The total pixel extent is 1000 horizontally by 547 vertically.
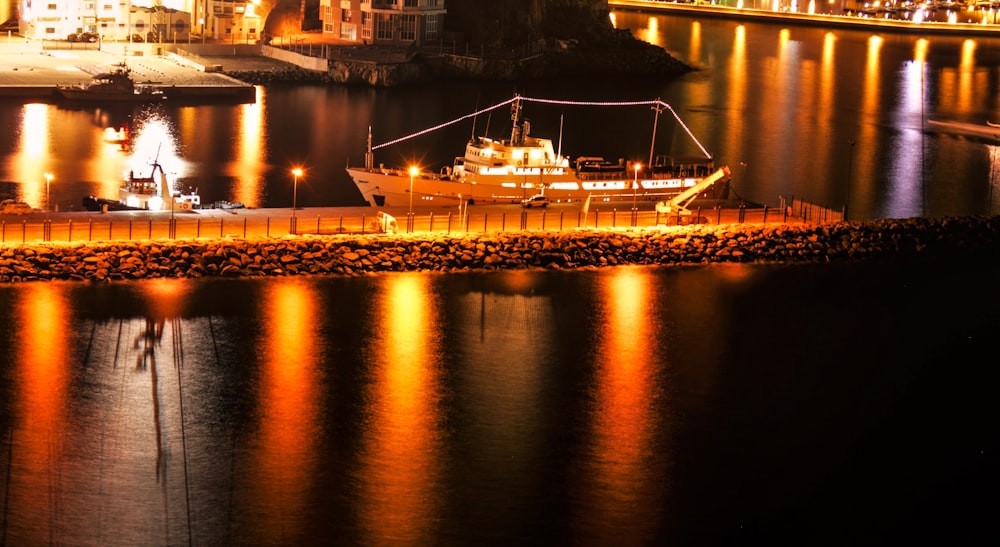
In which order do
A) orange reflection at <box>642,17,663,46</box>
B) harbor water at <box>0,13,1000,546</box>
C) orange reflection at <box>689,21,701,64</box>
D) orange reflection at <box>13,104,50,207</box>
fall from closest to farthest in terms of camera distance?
harbor water at <box>0,13,1000,546</box>, orange reflection at <box>13,104,50,207</box>, orange reflection at <box>689,21,701,64</box>, orange reflection at <box>642,17,663,46</box>

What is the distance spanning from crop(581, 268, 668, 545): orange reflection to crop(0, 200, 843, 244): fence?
1.09 meters

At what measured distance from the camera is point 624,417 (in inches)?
471

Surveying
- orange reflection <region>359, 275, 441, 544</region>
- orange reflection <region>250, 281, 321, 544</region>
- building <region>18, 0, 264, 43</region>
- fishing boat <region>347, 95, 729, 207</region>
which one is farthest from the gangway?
building <region>18, 0, 264, 43</region>

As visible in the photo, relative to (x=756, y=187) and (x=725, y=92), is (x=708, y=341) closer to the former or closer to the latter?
(x=756, y=187)

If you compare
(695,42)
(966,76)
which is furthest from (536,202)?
(695,42)

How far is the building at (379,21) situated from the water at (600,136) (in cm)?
179

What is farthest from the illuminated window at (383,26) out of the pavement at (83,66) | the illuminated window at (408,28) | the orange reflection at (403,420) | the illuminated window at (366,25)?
the orange reflection at (403,420)

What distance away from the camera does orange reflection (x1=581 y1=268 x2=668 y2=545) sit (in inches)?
410

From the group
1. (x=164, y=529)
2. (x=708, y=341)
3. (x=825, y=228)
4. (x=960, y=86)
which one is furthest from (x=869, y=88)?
(x=164, y=529)

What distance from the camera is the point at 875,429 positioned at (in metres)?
12.2

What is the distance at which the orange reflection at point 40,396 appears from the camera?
404 inches

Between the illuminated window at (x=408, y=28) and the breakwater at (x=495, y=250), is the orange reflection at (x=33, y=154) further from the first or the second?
the illuminated window at (x=408, y=28)

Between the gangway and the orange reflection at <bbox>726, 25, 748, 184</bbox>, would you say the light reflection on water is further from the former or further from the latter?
the orange reflection at <bbox>726, 25, 748, 184</bbox>

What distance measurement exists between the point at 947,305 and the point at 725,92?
18786 mm
